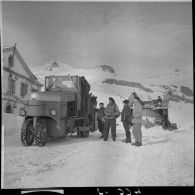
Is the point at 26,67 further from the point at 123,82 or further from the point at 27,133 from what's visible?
the point at 123,82

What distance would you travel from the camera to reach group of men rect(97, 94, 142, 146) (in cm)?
406

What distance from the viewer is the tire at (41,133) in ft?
12.9

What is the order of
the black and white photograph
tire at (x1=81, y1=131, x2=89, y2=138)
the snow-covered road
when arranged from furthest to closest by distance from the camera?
tire at (x1=81, y1=131, x2=89, y2=138)
the black and white photograph
the snow-covered road

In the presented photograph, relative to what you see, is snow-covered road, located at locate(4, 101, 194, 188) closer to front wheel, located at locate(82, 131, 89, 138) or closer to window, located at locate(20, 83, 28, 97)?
front wheel, located at locate(82, 131, 89, 138)

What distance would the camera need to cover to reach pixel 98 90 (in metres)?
4.07

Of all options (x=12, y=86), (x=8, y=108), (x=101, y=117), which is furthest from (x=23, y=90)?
(x=101, y=117)

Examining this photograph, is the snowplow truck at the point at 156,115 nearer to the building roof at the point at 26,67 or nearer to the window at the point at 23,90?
the building roof at the point at 26,67

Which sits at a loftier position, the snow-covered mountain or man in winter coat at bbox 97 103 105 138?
the snow-covered mountain

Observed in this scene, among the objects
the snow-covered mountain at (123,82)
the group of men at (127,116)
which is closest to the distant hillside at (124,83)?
the snow-covered mountain at (123,82)

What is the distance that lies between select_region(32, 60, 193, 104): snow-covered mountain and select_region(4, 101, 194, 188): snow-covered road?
46 centimetres

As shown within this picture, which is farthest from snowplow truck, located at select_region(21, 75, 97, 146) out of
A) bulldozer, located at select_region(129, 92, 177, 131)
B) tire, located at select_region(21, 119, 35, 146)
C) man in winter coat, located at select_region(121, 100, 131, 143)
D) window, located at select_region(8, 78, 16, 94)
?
bulldozer, located at select_region(129, 92, 177, 131)

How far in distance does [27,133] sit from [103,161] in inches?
41.7

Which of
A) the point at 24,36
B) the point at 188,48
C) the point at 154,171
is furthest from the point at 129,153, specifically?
the point at 24,36

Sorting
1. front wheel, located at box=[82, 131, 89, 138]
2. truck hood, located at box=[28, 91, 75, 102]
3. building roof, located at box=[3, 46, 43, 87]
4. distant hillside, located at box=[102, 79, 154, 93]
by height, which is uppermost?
building roof, located at box=[3, 46, 43, 87]
